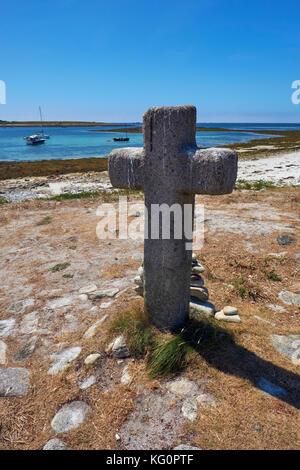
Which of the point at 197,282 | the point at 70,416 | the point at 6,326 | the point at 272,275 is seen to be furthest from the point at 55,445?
the point at 272,275

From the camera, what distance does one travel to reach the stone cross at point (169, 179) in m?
2.75

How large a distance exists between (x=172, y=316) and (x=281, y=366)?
1276 mm

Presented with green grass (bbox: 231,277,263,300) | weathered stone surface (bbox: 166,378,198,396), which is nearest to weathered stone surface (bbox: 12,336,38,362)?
weathered stone surface (bbox: 166,378,198,396)

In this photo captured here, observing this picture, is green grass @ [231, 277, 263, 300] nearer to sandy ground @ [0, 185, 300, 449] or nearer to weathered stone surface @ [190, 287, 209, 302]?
sandy ground @ [0, 185, 300, 449]

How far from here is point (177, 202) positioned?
10.0 feet

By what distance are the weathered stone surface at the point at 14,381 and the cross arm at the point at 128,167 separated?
2428 millimetres

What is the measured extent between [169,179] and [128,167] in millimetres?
535

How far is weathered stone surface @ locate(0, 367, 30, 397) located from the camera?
2.91 meters

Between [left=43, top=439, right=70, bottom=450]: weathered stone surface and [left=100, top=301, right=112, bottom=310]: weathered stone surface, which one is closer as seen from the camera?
[left=43, top=439, right=70, bottom=450]: weathered stone surface

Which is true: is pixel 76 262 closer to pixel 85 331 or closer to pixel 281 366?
pixel 85 331

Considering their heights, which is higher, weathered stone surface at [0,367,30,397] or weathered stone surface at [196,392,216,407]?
weathered stone surface at [196,392,216,407]

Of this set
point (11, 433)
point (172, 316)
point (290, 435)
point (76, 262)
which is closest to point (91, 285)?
point (76, 262)

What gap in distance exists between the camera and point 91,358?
10.4 feet

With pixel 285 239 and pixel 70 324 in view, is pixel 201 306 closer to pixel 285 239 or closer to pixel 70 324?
pixel 70 324
